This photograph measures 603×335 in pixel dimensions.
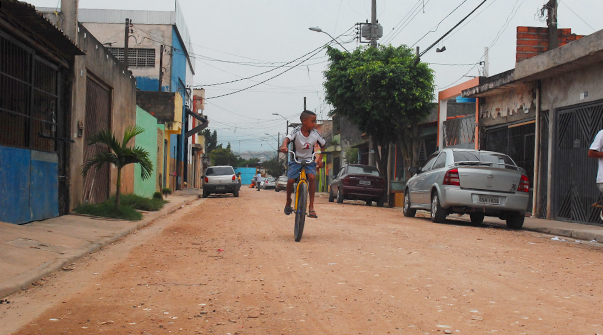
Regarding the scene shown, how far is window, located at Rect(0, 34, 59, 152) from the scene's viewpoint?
8930 millimetres

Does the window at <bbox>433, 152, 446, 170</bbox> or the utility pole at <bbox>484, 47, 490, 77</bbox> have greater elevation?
the utility pole at <bbox>484, 47, 490, 77</bbox>

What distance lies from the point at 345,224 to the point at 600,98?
6770 mm

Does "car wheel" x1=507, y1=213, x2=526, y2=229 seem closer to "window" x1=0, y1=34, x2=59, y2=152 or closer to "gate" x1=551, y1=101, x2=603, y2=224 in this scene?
"gate" x1=551, y1=101, x2=603, y2=224

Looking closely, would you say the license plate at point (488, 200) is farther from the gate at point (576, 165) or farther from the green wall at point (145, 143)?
the green wall at point (145, 143)

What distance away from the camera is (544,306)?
4.56m

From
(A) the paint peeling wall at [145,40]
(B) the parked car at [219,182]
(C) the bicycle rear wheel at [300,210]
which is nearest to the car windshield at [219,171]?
(B) the parked car at [219,182]

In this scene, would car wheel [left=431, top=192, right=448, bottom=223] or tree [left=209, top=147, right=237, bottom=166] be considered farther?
tree [left=209, top=147, right=237, bottom=166]

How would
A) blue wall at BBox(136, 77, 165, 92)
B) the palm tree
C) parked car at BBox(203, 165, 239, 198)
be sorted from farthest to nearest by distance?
blue wall at BBox(136, 77, 165, 92) → parked car at BBox(203, 165, 239, 198) → the palm tree

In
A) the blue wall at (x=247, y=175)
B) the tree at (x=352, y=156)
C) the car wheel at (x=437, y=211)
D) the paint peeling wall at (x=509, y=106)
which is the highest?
the paint peeling wall at (x=509, y=106)

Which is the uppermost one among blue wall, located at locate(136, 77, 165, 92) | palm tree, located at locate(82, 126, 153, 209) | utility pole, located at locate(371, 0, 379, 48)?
utility pole, located at locate(371, 0, 379, 48)

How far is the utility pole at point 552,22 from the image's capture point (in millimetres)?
17000

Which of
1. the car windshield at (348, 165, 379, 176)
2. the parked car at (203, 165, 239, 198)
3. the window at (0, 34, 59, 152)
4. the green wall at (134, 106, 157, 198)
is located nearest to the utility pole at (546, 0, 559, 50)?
the car windshield at (348, 165, 379, 176)

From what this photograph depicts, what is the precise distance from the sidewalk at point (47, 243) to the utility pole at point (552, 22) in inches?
510

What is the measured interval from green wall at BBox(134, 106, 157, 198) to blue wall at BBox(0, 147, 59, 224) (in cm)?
909
